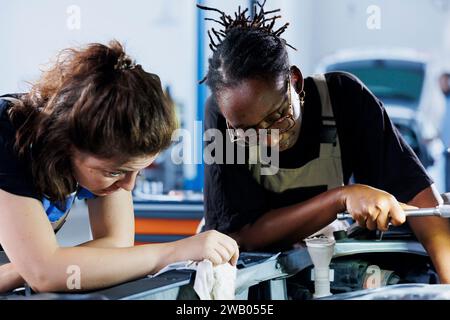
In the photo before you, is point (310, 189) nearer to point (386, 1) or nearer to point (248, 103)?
point (248, 103)

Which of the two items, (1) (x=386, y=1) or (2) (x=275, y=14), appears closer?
(2) (x=275, y=14)

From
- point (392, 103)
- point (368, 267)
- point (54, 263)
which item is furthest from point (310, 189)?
point (392, 103)

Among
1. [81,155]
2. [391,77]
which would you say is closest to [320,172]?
[81,155]

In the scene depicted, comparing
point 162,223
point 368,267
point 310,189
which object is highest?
point 310,189

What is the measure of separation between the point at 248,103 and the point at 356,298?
400 millimetres

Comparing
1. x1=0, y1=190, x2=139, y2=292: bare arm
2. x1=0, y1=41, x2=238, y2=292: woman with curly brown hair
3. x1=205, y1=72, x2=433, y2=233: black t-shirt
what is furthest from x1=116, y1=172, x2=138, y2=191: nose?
x1=205, y1=72, x2=433, y2=233: black t-shirt

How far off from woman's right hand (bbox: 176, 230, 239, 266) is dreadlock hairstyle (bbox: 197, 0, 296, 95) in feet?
1.03

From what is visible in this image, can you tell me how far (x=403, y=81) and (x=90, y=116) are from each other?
9.83 feet

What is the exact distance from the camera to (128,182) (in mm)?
1224

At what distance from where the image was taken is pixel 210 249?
1181 mm

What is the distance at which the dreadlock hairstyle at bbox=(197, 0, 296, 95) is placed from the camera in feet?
4.50

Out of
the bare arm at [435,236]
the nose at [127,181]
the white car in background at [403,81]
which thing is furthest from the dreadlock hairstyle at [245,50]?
the white car in background at [403,81]

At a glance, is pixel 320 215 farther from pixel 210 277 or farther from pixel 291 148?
pixel 210 277
